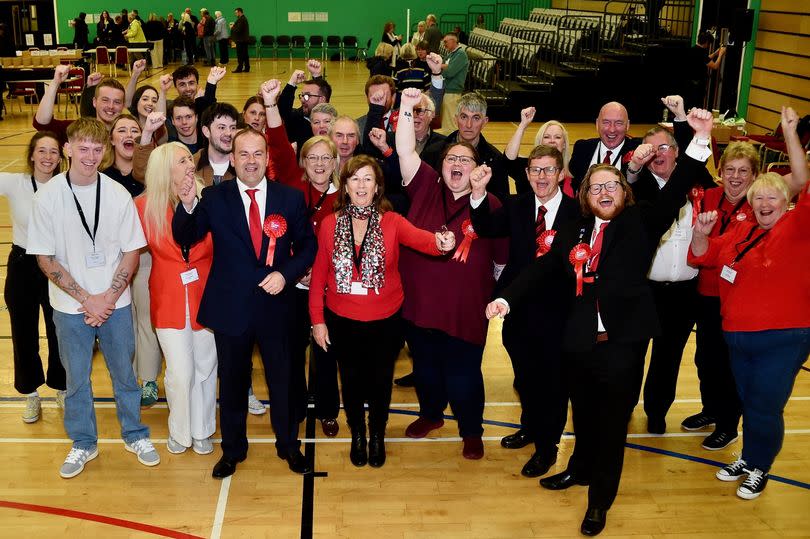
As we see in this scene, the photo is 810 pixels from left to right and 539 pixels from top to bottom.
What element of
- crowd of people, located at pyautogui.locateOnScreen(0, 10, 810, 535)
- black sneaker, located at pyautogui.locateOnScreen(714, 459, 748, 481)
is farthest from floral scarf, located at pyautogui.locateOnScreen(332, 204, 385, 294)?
black sneaker, located at pyautogui.locateOnScreen(714, 459, 748, 481)

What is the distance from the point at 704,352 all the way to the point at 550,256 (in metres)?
1.45

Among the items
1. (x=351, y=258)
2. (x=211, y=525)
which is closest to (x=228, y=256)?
(x=351, y=258)

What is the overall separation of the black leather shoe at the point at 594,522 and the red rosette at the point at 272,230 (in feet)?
6.72

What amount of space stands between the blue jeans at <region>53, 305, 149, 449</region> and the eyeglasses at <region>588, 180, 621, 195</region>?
2513 mm

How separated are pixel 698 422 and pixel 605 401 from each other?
65.1 inches

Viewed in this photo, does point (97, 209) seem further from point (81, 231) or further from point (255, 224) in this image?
point (255, 224)

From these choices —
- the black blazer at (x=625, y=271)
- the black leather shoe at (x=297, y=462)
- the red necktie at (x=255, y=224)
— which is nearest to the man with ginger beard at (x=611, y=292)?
the black blazer at (x=625, y=271)

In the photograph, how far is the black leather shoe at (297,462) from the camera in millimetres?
4516

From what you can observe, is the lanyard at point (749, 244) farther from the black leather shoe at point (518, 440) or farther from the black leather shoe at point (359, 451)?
the black leather shoe at point (359, 451)

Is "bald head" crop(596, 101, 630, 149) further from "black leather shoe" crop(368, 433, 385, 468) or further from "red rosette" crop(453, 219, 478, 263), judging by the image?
"black leather shoe" crop(368, 433, 385, 468)

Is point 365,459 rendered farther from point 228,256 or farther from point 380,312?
point 228,256

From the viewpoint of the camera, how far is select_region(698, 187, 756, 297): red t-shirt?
179 inches

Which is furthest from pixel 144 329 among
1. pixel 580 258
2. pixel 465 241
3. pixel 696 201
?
pixel 696 201

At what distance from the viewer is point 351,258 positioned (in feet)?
13.9
